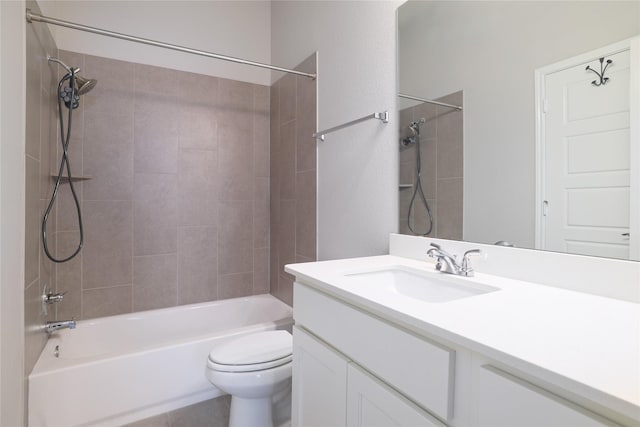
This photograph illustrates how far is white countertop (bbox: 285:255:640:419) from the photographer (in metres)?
0.44

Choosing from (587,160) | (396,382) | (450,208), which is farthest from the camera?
(450,208)

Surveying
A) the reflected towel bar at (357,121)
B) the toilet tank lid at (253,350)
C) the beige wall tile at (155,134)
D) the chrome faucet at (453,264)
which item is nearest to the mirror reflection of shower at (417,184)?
the reflected towel bar at (357,121)

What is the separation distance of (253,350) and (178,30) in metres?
2.28

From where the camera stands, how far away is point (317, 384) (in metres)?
1.00

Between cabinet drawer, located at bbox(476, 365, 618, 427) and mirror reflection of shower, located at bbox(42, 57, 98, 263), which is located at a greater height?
mirror reflection of shower, located at bbox(42, 57, 98, 263)

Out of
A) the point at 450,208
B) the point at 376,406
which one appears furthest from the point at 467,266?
the point at 376,406

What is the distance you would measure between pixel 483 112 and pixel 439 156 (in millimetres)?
227

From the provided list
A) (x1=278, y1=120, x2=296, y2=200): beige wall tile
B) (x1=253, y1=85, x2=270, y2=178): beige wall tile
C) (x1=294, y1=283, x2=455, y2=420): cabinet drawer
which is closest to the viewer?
(x1=294, y1=283, x2=455, y2=420): cabinet drawer

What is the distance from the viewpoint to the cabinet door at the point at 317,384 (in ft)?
2.96

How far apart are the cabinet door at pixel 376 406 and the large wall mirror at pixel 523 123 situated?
639 millimetres

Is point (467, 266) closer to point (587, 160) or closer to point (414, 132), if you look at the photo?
point (587, 160)

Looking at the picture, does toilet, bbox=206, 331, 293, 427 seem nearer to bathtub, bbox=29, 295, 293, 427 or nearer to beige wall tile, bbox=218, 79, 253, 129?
bathtub, bbox=29, 295, 293, 427

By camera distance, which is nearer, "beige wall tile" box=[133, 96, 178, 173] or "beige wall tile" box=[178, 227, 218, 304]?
"beige wall tile" box=[133, 96, 178, 173]

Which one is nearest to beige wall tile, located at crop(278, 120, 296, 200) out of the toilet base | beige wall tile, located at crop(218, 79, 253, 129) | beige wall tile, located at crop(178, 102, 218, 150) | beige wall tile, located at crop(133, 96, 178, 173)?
beige wall tile, located at crop(218, 79, 253, 129)
